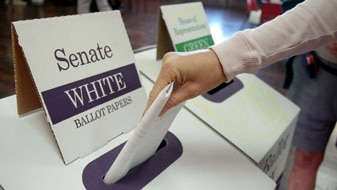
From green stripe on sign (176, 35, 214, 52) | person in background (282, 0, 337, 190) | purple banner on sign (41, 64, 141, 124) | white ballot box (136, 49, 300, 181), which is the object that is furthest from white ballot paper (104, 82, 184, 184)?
person in background (282, 0, 337, 190)

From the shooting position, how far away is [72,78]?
530mm

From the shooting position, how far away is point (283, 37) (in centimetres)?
53

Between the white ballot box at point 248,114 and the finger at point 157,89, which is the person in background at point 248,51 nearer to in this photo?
the finger at point 157,89

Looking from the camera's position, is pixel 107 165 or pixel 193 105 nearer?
pixel 107 165

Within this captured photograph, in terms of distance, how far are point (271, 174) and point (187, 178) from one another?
43 centimetres

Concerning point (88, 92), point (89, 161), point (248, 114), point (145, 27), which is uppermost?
point (88, 92)

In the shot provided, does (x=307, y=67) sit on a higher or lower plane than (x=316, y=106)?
higher

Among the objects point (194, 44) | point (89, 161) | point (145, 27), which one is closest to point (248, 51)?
point (89, 161)

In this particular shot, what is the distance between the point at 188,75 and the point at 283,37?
0.21 m

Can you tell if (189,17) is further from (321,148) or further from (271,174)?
(321,148)

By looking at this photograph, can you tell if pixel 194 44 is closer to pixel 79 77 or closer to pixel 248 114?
pixel 248 114

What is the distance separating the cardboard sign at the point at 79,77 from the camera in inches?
19.2

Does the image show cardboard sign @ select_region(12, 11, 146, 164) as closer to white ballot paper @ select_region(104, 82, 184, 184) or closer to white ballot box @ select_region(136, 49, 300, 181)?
white ballot paper @ select_region(104, 82, 184, 184)

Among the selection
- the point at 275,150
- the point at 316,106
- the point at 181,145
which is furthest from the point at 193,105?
the point at 316,106
